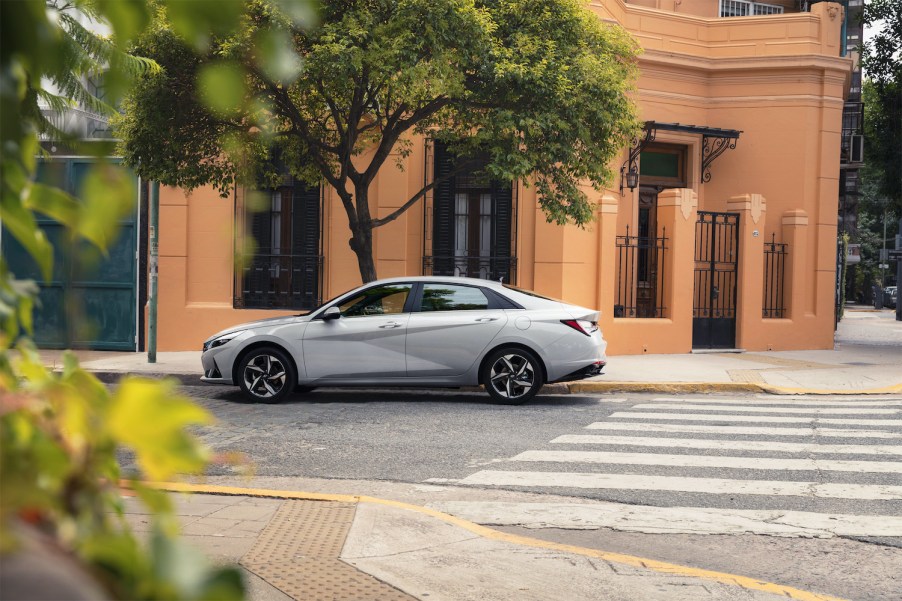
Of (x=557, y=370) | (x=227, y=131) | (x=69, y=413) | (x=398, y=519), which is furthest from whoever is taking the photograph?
(x=227, y=131)

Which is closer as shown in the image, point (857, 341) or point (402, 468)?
point (402, 468)

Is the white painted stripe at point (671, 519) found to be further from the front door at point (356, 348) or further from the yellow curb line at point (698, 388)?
the yellow curb line at point (698, 388)

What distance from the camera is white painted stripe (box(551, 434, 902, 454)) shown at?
9.17 meters

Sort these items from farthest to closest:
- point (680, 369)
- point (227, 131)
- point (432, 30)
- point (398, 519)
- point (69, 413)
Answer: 1. point (680, 369)
2. point (227, 131)
3. point (432, 30)
4. point (398, 519)
5. point (69, 413)

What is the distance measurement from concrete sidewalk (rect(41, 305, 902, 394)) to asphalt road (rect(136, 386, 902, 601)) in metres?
1.02

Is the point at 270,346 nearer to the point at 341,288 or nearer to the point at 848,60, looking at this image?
the point at 341,288

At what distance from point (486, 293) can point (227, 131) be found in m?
4.54

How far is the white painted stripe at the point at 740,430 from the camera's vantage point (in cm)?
1017

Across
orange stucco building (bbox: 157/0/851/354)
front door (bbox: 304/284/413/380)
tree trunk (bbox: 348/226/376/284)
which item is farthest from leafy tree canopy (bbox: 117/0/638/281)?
front door (bbox: 304/284/413/380)

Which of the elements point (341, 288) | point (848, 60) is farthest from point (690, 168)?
point (341, 288)

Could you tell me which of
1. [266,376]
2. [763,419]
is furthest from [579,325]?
[266,376]

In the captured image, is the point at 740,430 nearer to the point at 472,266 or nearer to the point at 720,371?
the point at 720,371

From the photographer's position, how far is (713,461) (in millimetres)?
8547

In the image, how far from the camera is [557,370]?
39.9ft
